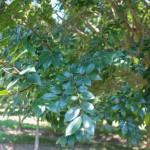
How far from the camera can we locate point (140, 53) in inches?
78.7

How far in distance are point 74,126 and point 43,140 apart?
269 inches

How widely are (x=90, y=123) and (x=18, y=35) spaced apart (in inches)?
25.0

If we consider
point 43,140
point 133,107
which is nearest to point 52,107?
point 133,107

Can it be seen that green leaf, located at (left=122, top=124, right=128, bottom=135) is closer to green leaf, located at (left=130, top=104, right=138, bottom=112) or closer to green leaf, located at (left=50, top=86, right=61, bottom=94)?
green leaf, located at (left=130, top=104, right=138, bottom=112)

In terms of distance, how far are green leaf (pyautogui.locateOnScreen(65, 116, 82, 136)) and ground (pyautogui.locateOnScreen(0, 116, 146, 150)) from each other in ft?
19.9

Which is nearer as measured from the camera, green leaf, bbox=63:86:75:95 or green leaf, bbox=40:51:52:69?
green leaf, bbox=63:86:75:95

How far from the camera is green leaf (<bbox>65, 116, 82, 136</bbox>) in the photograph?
83cm

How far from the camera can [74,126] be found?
2.74ft

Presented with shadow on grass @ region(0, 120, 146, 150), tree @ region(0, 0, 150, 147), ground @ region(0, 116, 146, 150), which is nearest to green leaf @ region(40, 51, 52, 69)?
tree @ region(0, 0, 150, 147)

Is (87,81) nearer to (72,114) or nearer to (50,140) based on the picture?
(72,114)

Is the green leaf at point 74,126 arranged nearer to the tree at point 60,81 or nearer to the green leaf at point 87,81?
the tree at point 60,81

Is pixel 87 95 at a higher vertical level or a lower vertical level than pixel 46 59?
lower

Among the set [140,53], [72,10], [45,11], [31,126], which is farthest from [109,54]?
[31,126]

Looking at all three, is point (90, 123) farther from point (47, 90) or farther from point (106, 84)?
point (106, 84)
